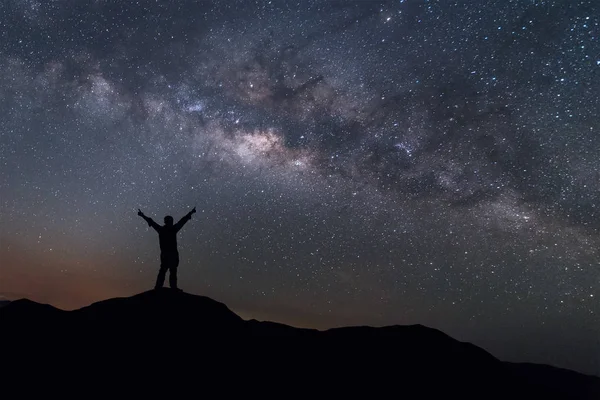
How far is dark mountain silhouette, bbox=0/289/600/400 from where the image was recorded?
11.2 meters

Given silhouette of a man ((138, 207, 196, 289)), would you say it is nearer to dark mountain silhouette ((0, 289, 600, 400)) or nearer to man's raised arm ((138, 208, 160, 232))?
man's raised arm ((138, 208, 160, 232))

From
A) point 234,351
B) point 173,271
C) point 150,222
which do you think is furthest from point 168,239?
point 234,351

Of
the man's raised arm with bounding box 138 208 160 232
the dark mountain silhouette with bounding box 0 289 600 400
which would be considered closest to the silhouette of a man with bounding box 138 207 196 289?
the man's raised arm with bounding box 138 208 160 232

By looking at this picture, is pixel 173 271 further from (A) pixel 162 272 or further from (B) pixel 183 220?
(B) pixel 183 220

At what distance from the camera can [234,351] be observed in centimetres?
1254

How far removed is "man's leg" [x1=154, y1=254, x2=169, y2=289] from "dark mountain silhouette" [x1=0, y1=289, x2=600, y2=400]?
0.67 meters

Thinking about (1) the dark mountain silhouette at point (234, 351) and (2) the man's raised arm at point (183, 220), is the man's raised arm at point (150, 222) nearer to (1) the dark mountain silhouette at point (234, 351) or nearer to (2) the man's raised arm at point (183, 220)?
(2) the man's raised arm at point (183, 220)

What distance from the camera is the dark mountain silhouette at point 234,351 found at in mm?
11250

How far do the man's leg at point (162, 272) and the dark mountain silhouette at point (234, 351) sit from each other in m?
0.67

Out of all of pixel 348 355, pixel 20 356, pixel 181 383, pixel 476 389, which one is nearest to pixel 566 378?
pixel 476 389

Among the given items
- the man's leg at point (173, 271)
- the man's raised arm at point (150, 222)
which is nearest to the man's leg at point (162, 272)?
the man's leg at point (173, 271)

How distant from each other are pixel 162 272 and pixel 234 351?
11.1 ft

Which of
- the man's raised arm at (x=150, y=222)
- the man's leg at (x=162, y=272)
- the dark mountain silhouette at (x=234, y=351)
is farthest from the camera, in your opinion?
the man's leg at (x=162, y=272)

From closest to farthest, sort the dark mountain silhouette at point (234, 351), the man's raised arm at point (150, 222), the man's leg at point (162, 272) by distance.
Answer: the dark mountain silhouette at point (234, 351)
the man's raised arm at point (150, 222)
the man's leg at point (162, 272)
